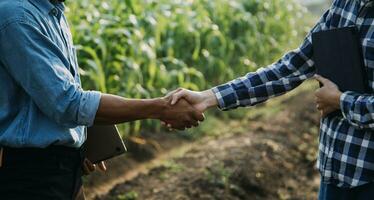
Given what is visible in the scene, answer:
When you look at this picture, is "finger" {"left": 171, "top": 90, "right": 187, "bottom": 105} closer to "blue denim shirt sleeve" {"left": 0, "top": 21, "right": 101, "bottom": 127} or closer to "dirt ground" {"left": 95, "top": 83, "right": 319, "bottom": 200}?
"blue denim shirt sleeve" {"left": 0, "top": 21, "right": 101, "bottom": 127}

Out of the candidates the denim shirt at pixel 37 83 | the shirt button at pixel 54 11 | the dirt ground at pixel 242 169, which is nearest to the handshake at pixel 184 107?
the denim shirt at pixel 37 83

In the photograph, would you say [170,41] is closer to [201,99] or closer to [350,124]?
[201,99]

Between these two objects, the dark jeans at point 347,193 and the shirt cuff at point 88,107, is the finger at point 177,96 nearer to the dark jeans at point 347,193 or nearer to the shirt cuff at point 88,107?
the shirt cuff at point 88,107

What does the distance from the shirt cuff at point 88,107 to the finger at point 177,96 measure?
15.3 inches

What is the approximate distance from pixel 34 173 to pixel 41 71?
31 centimetres

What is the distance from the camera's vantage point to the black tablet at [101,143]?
2121 mm

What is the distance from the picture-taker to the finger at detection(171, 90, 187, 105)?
218cm

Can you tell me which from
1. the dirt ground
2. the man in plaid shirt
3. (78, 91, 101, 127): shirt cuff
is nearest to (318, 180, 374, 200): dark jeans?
the man in plaid shirt

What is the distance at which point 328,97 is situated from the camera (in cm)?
196

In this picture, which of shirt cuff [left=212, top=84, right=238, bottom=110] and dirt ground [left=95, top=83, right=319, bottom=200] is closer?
shirt cuff [left=212, top=84, right=238, bottom=110]

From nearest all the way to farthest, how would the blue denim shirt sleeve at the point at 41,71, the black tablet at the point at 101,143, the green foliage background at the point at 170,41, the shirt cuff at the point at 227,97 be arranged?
the blue denim shirt sleeve at the point at 41,71 → the black tablet at the point at 101,143 → the shirt cuff at the point at 227,97 → the green foliage background at the point at 170,41

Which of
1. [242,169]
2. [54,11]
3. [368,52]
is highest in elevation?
[368,52]

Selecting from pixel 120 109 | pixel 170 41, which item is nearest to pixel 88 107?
pixel 120 109

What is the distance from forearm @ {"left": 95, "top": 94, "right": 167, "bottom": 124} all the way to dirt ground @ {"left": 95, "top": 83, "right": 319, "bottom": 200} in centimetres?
157
